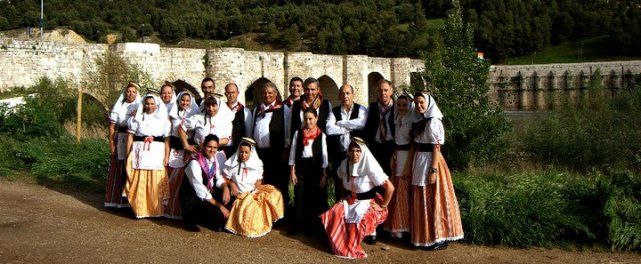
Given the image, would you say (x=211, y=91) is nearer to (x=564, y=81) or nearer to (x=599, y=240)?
(x=599, y=240)

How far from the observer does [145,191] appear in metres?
6.20

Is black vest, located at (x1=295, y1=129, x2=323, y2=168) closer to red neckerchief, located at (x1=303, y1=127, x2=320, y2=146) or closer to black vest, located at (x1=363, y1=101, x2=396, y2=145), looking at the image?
red neckerchief, located at (x1=303, y1=127, x2=320, y2=146)

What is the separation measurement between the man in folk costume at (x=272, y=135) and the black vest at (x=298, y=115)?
0.16 meters

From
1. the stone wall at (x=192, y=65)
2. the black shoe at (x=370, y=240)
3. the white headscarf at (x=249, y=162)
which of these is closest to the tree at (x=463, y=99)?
the black shoe at (x=370, y=240)

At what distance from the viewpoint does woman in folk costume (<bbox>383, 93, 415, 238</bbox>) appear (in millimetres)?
5496

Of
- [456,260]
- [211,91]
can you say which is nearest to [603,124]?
[456,260]

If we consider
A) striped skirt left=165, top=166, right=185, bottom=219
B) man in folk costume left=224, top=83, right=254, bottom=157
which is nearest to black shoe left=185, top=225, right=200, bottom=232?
striped skirt left=165, top=166, right=185, bottom=219

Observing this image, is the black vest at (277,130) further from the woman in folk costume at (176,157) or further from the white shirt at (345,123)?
the woman in folk costume at (176,157)

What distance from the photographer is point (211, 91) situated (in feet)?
21.3

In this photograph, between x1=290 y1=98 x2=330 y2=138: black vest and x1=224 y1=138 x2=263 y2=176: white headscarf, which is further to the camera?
x1=290 y1=98 x2=330 y2=138: black vest

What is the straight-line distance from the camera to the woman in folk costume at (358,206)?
5230mm

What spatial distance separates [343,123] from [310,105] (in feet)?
1.28

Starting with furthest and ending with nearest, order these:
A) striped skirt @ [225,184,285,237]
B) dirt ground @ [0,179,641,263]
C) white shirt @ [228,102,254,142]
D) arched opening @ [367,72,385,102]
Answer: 1. arched opening @ [367,72,385,102]
2. white shirt @ [228,102,254,142]
3. striped skirt @ [225,184,285,237]
4. dirt ground @ [0,179,641,263]

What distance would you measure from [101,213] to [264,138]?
2133 mm
